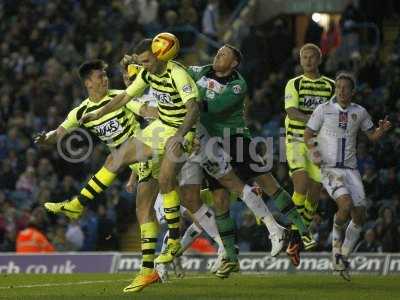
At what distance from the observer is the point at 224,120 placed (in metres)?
17.8

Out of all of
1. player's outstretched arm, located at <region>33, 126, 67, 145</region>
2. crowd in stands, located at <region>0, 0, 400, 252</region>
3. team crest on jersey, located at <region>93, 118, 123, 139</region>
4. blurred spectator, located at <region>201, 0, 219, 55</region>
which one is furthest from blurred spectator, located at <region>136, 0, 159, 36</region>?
player's outstretched arm, located at <region>33, 126, 67, 145</region>

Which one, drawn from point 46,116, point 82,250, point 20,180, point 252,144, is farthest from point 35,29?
point 252,144

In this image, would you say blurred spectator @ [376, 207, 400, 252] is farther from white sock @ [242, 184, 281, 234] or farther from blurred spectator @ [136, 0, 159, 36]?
blurred spectator @ [136, 0, 159, 36]

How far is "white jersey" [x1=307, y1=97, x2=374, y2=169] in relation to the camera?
18172 mm

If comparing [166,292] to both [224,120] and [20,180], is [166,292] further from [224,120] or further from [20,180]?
[20,180]

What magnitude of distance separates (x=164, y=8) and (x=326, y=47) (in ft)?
14.9

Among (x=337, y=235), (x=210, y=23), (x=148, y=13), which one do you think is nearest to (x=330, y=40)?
(x=210, y=23)

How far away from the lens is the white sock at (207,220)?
1777cm

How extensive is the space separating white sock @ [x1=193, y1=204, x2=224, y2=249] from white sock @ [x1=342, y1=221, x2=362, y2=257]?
68.9 inches

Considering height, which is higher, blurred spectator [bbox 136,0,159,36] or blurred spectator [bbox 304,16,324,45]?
blurred spectator [bbox 136,0,159,36]

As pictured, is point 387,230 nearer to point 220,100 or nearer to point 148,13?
point 220,100

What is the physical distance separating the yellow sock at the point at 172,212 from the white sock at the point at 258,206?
1065mm

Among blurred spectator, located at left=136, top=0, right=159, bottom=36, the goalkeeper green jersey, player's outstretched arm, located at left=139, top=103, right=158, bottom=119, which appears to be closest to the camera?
player's outstretched arm, located at left=139, top=103, right=158, bottom=119

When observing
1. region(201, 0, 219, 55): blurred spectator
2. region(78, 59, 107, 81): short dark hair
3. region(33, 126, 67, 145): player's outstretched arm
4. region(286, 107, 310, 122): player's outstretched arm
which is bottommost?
region(33, 126, 67, 145): player's outstretched arm
